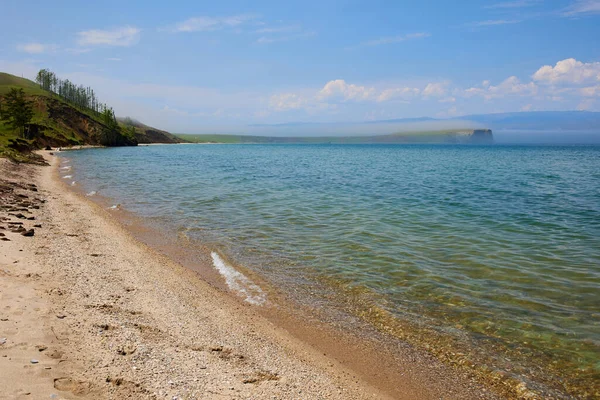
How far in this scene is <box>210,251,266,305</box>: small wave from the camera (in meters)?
11.3

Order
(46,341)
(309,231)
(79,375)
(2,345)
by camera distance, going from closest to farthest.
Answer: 1. (79,375)
2. (2,345)
3. (46,341)
4. (309,231)

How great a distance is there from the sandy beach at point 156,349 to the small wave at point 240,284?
0.51 m

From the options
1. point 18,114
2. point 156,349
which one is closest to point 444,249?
point 156,349

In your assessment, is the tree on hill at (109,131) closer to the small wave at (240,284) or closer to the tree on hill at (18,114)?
the tree on hill at (18,114)

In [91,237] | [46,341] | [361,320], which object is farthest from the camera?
[91,237]

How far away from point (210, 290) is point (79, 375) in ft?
18.3

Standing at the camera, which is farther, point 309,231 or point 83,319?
point 309,231

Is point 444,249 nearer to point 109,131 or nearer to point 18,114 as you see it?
point 18,114

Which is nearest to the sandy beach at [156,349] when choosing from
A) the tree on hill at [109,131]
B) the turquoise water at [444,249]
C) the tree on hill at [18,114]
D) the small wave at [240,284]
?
the small wave at [240,284]

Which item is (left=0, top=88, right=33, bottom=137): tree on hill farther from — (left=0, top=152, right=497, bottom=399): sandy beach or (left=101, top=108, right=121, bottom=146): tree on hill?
(left=0, top=152, right=497, bottom=399): sandy beach

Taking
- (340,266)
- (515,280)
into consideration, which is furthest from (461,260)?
(340,266)

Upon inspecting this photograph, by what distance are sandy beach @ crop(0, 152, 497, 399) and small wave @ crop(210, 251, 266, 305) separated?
0.51 meters

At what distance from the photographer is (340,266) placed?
13867mm

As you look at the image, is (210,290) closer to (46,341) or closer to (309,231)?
(46,341)
